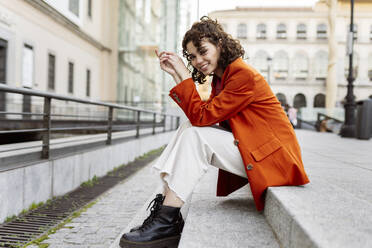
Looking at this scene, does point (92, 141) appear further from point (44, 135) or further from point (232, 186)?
point (232, 186)

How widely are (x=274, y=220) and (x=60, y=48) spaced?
63.8 feet

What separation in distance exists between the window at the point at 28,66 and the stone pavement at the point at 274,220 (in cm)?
1334

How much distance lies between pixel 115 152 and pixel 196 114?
4599 millimetres

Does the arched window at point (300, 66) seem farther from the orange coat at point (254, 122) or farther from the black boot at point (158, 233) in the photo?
the black boot at point (158, 233)

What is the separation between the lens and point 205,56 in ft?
7.73

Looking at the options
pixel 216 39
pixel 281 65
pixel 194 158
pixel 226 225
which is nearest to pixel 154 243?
pixel 226 225

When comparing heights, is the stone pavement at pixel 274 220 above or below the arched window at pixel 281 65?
below

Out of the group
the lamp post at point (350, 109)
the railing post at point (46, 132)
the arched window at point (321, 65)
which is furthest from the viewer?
the arched window at point (321, 65)

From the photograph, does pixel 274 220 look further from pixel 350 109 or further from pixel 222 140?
pixel 350 109

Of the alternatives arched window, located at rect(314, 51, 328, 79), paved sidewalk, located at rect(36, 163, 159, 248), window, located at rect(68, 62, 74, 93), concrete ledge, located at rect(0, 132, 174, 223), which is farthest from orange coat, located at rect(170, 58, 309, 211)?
arched window, located at rect(314, 51, 328, 79)

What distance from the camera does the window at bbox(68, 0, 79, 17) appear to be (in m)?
4.67

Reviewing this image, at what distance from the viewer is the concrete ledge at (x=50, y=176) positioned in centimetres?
330

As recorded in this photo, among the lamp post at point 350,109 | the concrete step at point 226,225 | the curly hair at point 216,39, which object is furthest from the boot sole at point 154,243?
the lamp post at point 350,109

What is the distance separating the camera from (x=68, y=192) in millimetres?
4543
